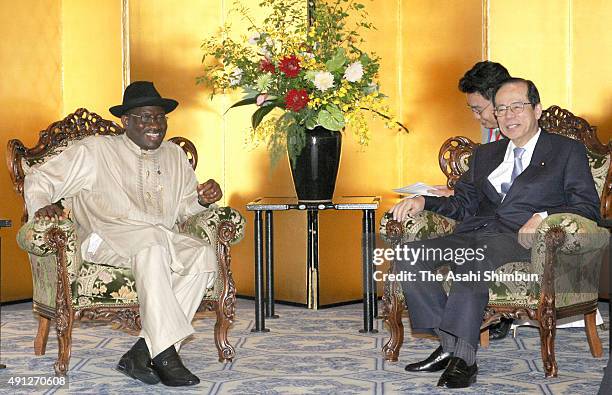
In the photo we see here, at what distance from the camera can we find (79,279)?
4398mm

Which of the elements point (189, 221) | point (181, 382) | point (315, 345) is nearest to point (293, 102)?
point (189, 221)

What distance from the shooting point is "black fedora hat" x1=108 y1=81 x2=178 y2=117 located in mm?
4648

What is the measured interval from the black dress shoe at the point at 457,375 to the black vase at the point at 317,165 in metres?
1.70

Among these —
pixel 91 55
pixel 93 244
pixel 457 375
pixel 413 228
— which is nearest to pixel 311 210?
pixel 413 228

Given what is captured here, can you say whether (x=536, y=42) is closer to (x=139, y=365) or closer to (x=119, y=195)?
(x=119, y=195)

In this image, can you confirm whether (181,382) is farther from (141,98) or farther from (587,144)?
(587,144)

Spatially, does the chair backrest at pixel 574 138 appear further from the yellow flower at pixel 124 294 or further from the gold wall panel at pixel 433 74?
the yellow flower at pixel 124 294

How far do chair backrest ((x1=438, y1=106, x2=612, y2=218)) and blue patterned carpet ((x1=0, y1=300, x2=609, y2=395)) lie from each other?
2.58 ft

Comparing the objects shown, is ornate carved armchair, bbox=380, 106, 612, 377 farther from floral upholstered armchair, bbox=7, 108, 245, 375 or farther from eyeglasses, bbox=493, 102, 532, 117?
floral upholstered armchair, bbox=7, 108, 245, 375

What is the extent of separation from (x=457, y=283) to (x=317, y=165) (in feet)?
5.07

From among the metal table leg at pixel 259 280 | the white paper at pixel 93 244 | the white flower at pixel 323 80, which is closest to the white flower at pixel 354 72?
the white flower at pixel 323 80

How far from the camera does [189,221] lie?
489 centimetres

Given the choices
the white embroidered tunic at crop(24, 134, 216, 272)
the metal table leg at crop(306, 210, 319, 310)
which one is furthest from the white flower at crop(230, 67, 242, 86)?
the metal table leg at crop(306, 210, 319, 310)

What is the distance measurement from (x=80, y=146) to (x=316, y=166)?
139 centimetres
